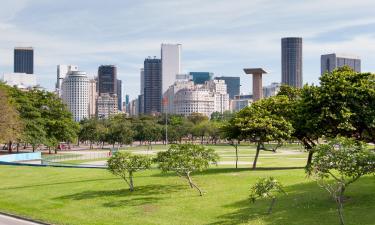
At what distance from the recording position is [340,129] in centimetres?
4169

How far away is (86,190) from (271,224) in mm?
21149

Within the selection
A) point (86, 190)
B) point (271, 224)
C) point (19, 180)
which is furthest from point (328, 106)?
point (19, 180)

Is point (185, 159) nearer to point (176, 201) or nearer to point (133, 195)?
point (176, 201)

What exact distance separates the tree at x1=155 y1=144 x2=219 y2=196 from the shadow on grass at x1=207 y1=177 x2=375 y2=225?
209 inches

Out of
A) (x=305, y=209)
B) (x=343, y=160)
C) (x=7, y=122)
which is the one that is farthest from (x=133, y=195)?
(x=7, y=122)

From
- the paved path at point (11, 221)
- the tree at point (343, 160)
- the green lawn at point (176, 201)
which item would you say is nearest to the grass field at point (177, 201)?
the green lawn at point (176, 201)

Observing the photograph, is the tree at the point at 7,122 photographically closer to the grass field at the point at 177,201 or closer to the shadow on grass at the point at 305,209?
the grass field at the point at 177,201

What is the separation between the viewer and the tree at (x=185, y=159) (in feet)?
133

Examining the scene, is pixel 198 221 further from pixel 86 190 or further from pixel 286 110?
pixel 286 110

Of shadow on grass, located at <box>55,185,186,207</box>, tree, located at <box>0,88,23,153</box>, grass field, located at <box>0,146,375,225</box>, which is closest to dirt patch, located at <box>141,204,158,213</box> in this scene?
grass field, located at <box>0,146,375,225</box>

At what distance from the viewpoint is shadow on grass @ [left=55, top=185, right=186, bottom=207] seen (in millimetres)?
40122

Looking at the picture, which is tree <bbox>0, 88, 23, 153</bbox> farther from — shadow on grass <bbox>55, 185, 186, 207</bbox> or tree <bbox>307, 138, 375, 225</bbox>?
tree <bbox>307, 138, 375, 225</bbox>

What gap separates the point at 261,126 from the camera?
5231 centimetres

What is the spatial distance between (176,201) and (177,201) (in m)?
0.08
